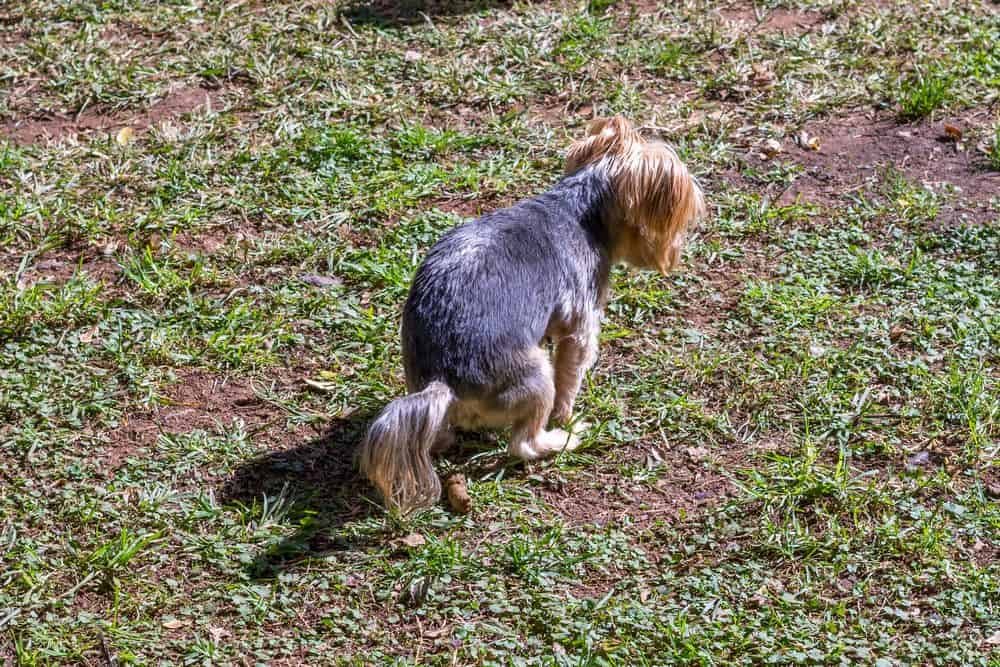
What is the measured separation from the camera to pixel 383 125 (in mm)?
7391

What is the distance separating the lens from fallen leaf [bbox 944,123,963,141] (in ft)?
23.3

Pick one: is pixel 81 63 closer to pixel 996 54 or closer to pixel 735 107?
pixel 735 107

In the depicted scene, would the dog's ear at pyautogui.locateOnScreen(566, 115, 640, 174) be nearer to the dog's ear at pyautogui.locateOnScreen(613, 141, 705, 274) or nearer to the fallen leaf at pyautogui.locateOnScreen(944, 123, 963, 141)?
the dog's ear at pyautogui.locateOnScreen(613, 141, 705, 274)

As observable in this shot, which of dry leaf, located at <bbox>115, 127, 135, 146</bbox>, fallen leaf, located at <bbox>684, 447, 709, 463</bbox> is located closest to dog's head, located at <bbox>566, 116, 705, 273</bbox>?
fallen leaf, located at <bbox>684, 447, 709, 463</bbox>

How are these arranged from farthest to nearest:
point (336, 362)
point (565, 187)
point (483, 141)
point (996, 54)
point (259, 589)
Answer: point (996, 54), point (483, 141), point (336, 362), point (565, 187), point (259, 589)

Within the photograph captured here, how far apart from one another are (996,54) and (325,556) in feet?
18.4

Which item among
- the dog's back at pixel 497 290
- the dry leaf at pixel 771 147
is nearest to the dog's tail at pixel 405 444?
the dog's back at pixel 497 290

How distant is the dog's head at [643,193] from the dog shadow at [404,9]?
3383 millimetres

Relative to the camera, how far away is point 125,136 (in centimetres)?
730

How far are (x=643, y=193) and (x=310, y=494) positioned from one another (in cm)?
189

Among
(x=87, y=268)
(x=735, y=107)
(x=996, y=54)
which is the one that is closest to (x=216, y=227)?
(x=87, y=268)

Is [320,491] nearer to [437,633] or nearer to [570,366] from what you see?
[437,633]

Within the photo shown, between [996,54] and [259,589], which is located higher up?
[996,54]

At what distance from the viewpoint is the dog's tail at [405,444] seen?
171 inches
